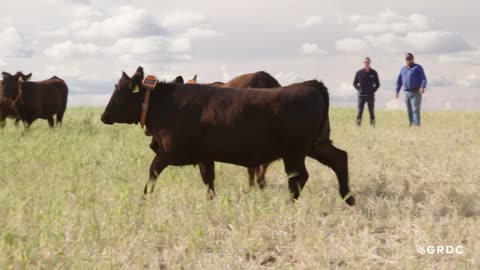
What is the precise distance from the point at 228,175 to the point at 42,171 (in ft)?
7.73

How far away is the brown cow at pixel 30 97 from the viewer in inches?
576

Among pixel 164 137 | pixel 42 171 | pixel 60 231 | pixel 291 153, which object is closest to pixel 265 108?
pixel 291 153

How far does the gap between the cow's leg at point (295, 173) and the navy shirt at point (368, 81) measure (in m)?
11.4

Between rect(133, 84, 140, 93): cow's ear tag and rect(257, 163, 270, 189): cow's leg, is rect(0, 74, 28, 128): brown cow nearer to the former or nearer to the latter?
rect(257, 163, 270, 189): cow's leg

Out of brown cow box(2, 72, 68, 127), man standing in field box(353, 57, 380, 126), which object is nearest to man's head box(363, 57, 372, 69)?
man standing in field box(353, 57, 380, 126)

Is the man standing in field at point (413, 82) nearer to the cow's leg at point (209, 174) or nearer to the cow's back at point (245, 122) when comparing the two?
the cow's back at point (245, 122)

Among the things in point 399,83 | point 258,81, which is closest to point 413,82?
point 399,83

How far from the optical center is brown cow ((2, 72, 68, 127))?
48.0ft

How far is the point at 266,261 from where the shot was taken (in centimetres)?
411

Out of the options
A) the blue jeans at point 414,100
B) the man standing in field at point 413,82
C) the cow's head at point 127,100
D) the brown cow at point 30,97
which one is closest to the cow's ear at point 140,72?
the cow's head at point 127,100

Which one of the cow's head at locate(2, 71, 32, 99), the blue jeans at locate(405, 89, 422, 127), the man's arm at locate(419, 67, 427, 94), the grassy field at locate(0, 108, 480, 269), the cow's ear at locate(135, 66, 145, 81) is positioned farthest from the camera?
the blue jeans at locate(405, 89, 422, 127)

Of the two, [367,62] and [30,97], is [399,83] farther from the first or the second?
[30,97]

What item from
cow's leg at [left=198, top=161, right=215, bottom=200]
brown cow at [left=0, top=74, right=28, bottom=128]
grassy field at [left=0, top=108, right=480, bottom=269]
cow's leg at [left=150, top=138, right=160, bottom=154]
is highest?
brown cow at [left=0, top=74, right=28, bottom=128]

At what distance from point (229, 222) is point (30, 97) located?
444 inches
